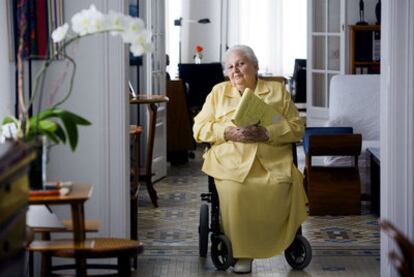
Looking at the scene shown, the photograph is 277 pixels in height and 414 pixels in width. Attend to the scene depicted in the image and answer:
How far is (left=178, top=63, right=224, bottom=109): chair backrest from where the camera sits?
12.7 meters

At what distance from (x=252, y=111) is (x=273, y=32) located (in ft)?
30.4

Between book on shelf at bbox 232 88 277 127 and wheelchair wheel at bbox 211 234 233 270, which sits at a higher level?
book on shelf at bbox 232 88 277 127

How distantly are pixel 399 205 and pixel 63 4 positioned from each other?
2049 millimetres

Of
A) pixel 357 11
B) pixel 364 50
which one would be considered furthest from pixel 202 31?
pixel 364 50

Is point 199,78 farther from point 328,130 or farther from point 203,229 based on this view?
point 203,229

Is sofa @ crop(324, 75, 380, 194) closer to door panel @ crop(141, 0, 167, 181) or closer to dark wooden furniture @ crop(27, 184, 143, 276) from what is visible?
door panel @ crop(141, 0, 167, 181)

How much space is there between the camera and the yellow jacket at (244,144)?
21.1ft

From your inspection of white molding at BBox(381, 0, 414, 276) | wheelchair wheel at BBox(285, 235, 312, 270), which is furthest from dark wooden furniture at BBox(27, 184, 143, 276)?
wheelchair wheel at BBox(285, 235, 312, 270)

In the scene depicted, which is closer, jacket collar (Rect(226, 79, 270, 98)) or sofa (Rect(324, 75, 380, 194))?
jacket collar (Rect(226, 79, 270, 98))

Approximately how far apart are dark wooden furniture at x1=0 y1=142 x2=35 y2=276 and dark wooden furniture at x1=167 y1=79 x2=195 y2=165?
767 cm

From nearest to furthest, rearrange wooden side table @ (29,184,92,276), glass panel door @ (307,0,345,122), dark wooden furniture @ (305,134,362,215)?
wooden side table @ (29,184,92,276)
dark wooden furniture @ (305,134,362,215)
glass panel door @ (307,0,345,122)

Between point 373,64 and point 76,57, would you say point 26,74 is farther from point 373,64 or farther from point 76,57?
point 373,64

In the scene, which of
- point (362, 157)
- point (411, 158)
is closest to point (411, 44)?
point (411, 158)

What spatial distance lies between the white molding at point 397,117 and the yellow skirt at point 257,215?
28.0 inches
